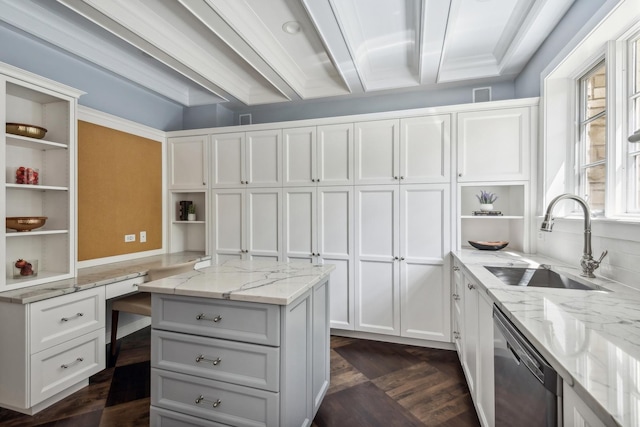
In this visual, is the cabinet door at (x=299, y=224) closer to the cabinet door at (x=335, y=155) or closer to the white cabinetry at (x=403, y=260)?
the cabinet door at (x=335, y=155)

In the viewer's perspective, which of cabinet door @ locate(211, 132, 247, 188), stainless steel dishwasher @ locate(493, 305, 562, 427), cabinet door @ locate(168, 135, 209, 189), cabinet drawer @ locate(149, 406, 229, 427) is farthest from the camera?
cabinet door @ locate(168, 135, 209, 189)

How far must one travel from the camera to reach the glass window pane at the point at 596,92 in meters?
2.04

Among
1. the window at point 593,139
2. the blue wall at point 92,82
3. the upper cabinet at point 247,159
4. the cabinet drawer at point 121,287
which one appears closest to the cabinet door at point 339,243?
the upper cabinet at point 247,159

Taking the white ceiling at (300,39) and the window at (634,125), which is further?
the white ceiling at (300,39)

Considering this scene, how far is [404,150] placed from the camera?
2893mm

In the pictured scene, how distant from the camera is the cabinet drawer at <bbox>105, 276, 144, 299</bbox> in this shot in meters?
2.36

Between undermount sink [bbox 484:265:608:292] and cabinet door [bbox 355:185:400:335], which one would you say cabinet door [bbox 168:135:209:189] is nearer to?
cabinet door [bbox 355:185:400:335]

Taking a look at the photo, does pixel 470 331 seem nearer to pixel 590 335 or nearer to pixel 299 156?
pixel 590 335

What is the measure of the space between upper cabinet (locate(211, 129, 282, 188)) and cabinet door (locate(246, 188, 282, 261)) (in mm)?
117

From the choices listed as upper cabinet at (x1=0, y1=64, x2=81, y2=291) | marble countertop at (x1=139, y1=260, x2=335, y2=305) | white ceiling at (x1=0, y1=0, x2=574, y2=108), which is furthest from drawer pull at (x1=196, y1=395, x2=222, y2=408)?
white ceiling at (x1=0, y1=0, x2=574, y2=108)

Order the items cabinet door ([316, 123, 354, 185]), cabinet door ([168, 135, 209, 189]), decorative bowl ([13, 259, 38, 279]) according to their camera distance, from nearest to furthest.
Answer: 1. decorative bowl ([13, 259, 38, 279])
2. cabinet door ([316, 123, 354, 185])
3. cabinet door ([168, 135, 209, 189])

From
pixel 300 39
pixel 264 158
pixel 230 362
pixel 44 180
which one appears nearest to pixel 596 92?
pixel 300 39

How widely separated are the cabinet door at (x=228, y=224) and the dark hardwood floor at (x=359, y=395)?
3.91 ft

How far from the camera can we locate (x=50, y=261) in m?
2.40
